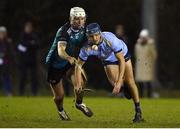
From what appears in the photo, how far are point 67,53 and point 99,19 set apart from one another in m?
19.7

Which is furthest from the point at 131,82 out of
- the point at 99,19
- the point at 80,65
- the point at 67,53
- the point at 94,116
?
the point at 99,19

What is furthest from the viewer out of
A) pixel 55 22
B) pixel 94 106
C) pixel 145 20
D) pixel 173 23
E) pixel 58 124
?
pixel 173 23

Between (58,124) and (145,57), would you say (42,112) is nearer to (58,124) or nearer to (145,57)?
(58,124)

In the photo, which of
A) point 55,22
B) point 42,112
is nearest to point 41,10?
point 55,22

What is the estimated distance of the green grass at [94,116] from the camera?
47.8ft

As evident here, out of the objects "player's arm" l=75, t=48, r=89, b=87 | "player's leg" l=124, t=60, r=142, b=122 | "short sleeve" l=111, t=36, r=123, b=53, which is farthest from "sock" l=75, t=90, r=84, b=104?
"short sleeve" l=111, t=36, r=123, b=53

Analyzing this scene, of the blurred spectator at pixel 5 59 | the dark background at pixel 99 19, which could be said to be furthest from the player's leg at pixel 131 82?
the dark background at pixel 99 19

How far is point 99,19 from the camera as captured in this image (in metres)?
35.0

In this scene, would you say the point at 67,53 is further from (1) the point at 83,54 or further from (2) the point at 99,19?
(2) the point at 99,19

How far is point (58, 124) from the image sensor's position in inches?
571

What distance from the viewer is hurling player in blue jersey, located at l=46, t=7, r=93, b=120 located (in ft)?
49.2

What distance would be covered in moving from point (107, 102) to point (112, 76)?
6446mm

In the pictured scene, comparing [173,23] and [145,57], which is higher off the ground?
[145,57]

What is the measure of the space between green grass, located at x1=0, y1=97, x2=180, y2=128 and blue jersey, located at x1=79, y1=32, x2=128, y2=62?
1130 millimetres
